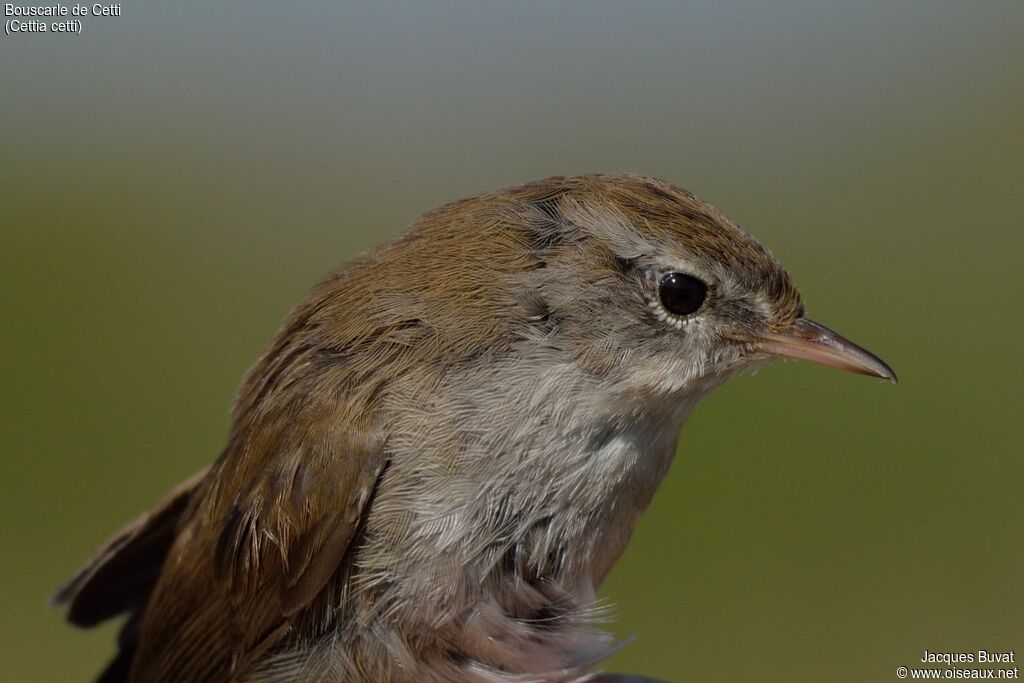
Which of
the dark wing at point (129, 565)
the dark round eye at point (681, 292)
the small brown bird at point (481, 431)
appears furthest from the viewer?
the dark wing at point (129, 565)

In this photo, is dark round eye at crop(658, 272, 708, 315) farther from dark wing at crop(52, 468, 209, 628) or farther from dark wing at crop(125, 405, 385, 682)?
dark wing at crop(52, 468, 209, 628)

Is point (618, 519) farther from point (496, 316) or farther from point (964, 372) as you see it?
point (964, 372)

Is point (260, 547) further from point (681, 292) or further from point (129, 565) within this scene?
point (681, 292)

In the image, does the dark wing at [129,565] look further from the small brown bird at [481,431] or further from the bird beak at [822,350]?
the bird beak at [822,350]

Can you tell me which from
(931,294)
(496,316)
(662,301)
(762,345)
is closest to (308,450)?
(496,316)

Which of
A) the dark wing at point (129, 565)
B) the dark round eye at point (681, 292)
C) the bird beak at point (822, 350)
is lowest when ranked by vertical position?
the dark wing at point (129, 565)

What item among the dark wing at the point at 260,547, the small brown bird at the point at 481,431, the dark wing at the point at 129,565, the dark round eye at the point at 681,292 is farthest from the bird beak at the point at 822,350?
the dark wing at the point at 129,565

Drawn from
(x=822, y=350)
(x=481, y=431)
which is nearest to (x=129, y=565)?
(x=481, y=431)

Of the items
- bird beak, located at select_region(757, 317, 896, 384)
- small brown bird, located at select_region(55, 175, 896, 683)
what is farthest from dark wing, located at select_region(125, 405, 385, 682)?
bird beak, located at select_region(757, 317, 896, 384)

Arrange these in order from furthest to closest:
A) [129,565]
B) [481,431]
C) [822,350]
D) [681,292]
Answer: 1. [129,565]
2. [822,350]
3. [681,292]
4. [481,431]
